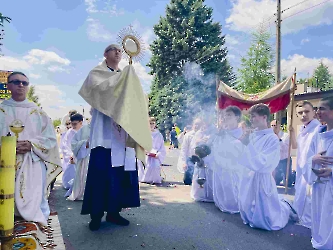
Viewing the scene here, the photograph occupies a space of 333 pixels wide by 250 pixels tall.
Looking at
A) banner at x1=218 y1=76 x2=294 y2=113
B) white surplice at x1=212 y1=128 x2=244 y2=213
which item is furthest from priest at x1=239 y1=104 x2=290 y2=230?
banner at x1=218 y1=76 x2=294 y2=113

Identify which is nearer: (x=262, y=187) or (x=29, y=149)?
(x=29, y=149)

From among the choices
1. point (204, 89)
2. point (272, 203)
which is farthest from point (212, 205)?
point (204, 89)

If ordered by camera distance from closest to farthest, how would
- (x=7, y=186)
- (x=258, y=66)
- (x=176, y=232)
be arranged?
(x=7, y=186) < (x=176, y=232) < (x=258, y=66)

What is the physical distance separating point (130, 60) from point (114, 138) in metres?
1.04

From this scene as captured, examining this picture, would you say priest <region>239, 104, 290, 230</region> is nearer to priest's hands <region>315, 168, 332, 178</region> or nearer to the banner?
priest's hands <region>315, 168, 332, 178</region>

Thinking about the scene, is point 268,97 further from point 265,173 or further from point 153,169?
point 265,173

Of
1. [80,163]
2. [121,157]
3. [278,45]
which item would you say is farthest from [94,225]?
[278,45]

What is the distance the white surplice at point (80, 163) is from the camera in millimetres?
5953

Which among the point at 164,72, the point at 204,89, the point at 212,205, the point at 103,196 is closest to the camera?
the point at 103,196

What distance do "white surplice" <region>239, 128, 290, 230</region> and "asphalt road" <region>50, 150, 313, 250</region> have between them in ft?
0.52

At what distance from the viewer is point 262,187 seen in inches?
175

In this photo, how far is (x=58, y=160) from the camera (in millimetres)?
3982

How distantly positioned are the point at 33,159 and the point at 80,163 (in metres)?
2.43

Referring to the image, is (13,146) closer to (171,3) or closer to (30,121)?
(30,121)
